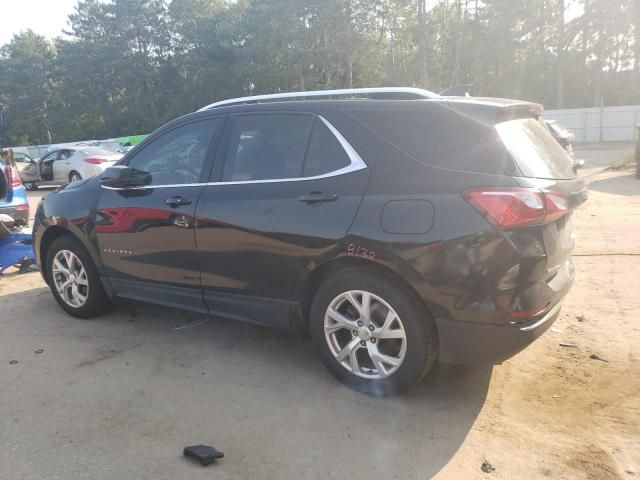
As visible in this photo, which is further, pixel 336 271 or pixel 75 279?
pixel 75 279

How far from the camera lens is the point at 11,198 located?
7355 millimetres

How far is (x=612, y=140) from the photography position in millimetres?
33500

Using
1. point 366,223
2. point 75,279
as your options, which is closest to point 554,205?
point 366,223

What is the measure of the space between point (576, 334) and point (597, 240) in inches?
132

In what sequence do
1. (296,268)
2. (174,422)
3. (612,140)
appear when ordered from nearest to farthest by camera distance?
(174,422)
(296,268)
(612,140)

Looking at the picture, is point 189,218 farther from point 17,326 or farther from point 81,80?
point 81,80

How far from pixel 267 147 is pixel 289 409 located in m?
1.74

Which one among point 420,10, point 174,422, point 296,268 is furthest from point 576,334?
point 420,10

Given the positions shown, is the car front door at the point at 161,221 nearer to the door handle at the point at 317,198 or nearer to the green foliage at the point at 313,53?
the door handle at the point at 317,198

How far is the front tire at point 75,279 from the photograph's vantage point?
4.79m

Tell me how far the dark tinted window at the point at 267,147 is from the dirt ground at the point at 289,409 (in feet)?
4.54

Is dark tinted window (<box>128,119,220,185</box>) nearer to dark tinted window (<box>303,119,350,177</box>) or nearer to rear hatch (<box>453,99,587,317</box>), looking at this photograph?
dark tinted window (<box>303,119,350,177</box>)

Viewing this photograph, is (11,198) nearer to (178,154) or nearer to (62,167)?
(178,154)

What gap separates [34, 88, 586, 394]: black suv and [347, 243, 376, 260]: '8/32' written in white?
0.01 metres
